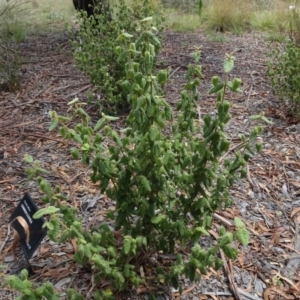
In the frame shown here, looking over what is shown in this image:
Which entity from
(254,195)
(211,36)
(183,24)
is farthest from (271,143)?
(183,24)

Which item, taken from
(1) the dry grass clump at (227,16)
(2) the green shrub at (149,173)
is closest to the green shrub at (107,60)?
(2) the green shrub at (149,173)

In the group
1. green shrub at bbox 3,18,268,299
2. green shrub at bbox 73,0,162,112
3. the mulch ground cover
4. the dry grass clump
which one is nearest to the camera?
green shrub at bbox 3,18,268,299

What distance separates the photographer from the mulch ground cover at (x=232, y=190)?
1817 mm

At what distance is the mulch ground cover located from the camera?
182 centimetres

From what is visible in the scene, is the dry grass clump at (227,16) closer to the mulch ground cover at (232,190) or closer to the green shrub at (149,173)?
the mulch ground cover at (232,190)

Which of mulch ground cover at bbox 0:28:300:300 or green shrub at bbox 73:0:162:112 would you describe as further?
green shrub at bbox 73:0:162:112

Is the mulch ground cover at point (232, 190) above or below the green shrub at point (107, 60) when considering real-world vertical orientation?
below

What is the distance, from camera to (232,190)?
94.8 inches

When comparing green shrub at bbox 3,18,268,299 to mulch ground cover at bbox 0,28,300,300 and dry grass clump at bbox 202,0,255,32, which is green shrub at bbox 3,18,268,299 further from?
dry grass clump at bbox 202,0,255,32

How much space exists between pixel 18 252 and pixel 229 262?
96 cm

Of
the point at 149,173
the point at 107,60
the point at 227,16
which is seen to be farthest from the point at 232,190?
the point at 227,16

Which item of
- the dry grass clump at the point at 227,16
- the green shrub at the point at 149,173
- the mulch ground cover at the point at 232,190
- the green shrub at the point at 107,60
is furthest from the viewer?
the dry grass clump at the point at 227,16

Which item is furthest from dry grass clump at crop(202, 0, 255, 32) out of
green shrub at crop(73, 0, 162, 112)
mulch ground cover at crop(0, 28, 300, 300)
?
green shrub at crop(73, 0, 162, 112)

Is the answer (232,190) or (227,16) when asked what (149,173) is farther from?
(227,16)
